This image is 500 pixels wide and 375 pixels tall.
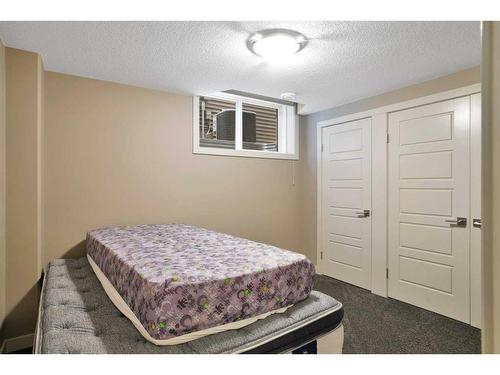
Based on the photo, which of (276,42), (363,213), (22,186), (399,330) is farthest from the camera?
(363,213)

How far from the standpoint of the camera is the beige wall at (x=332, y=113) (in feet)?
8.46

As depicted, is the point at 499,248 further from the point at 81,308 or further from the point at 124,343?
the point at 81,308

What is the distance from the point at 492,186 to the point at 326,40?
1719 millimetres

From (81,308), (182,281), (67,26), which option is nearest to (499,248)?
(182,281)

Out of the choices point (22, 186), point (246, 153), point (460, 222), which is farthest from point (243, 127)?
point (460, 222)

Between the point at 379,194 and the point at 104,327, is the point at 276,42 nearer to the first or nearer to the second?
the point at 104,327

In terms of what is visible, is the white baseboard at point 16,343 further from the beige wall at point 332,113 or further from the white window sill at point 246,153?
the beige wall at point 332,113

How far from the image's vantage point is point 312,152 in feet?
13.1

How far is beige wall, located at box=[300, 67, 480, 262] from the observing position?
258 centimetres

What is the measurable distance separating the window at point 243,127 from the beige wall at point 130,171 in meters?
0.12

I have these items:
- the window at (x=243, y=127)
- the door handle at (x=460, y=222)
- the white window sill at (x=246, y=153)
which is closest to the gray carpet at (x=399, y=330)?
the door handle at (x=460, y=222)

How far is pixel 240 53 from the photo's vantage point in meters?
2.16

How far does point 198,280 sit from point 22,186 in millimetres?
1705

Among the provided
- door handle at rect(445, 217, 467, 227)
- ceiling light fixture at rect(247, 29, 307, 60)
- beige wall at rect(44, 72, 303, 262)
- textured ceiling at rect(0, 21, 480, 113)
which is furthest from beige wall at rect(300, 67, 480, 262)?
ceiling light fixture at rect(247, 29, 307, 60)
